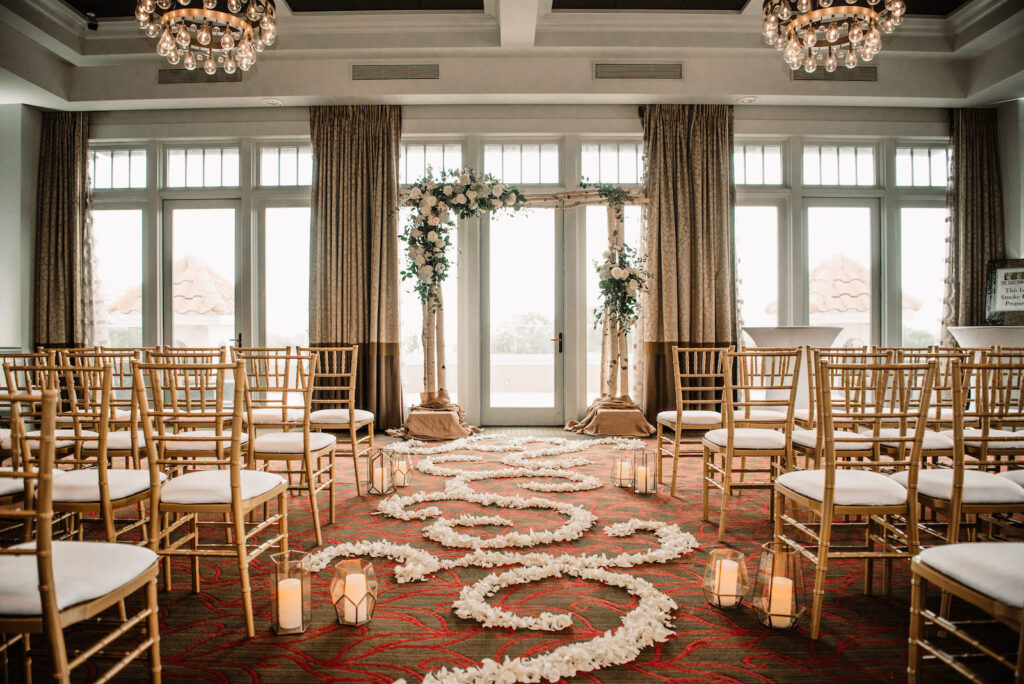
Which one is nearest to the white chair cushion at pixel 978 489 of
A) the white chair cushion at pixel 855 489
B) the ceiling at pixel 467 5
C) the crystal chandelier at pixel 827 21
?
the white chair cushion at pixel 855 489

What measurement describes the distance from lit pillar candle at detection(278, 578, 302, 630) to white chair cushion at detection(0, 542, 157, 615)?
604 mm

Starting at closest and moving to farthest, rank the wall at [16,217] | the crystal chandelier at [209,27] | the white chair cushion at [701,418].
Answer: the white chair cushion at [701,418], the crystal chandelier at [209,27], the wall at [16,217]

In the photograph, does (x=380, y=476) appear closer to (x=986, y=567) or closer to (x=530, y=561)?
(x=530, y=561)

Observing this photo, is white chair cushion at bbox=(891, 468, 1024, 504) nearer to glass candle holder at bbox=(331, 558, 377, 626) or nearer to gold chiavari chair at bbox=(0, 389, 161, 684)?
glass candle holder at bbox=(331, 558, 377, 626)

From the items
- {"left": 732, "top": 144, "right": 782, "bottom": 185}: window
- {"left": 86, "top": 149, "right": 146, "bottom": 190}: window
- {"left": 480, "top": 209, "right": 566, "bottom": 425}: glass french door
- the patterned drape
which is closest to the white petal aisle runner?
{"left": 480, "top": 209, "right": 566, "bottom": 425}: glass french door

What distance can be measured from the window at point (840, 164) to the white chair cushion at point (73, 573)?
7.70 m

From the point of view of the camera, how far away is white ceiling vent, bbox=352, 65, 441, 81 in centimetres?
660

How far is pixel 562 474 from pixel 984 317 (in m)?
5.61

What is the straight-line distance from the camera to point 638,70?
659 centimetres

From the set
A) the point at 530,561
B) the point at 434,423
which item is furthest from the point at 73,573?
the point at 434,423

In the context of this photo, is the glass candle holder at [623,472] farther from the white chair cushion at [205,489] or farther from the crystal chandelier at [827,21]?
the crystal chandelier at [827,21]

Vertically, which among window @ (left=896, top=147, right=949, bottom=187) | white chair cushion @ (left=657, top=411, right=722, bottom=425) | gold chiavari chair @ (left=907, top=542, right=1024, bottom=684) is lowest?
gold chiavari chair @ (left=907, top=542, right=1024, bottom=684)

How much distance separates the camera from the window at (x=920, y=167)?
7.22m

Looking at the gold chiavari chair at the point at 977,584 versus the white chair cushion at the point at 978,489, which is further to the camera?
the white chair cushion at the point at 978,489
